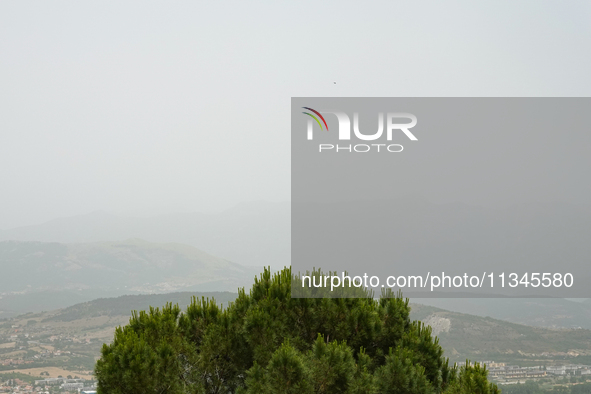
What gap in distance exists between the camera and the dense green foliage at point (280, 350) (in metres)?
7.14

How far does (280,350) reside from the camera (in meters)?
7.10

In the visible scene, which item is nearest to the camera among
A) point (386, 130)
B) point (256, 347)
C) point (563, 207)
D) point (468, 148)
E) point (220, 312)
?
point (256, 347)

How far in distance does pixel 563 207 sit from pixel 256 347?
23.5m

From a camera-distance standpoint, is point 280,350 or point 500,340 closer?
point 280,350

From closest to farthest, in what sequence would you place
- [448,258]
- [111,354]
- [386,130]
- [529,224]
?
[111,354]
[386,130]
[448,258]
[529,224]

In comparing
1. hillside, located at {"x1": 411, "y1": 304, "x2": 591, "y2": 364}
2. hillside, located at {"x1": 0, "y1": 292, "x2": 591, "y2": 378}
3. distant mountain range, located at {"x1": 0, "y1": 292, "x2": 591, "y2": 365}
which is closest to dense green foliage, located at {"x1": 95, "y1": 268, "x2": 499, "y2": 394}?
hillside, located at {"x1": 0, "y1": 292, "x2": 591, "y2": 378}

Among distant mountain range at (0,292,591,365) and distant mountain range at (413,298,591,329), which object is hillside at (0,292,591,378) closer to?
distant mountain range at (0,292,591,365)

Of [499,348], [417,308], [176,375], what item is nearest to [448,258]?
[176,375]

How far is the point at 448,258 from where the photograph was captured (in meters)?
13.8

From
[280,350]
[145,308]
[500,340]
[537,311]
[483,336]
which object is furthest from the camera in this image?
[537,311]

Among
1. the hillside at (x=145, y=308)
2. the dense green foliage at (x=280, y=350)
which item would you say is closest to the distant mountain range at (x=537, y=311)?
the hillside at (x=145, y=308)

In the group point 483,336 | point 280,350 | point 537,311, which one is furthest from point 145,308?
point 537,311

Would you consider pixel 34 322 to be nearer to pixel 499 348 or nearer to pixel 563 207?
pixel 499 348

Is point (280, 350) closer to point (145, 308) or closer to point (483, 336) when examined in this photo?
point (145, 308)
